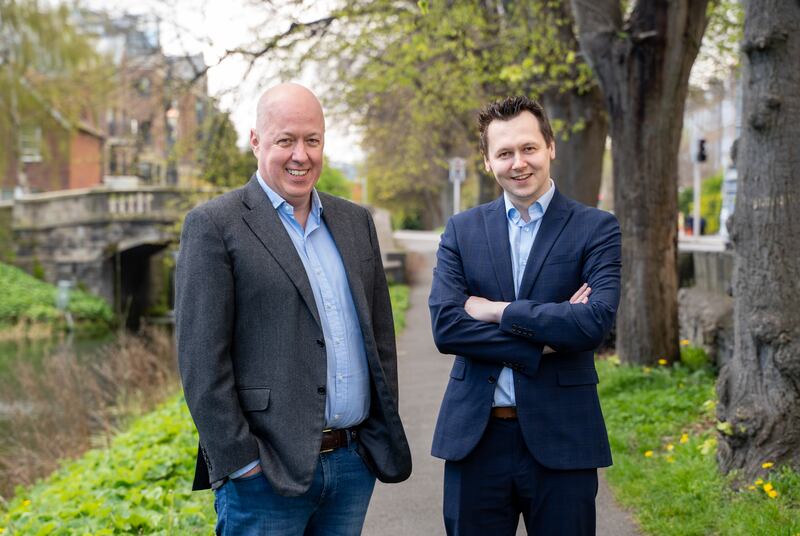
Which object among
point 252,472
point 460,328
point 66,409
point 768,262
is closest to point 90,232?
point 66,409

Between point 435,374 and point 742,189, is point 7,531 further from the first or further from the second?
point 435,374

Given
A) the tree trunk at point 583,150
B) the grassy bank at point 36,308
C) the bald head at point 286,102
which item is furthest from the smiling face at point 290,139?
the grassy bank at point 36,308

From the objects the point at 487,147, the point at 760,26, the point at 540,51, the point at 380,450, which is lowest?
the point at 380,450

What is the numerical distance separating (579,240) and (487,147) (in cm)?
46

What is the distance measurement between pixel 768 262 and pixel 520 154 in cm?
284

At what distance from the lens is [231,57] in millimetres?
12609

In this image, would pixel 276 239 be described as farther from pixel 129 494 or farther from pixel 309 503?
pixel 129 494

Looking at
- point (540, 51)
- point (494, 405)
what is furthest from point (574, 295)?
point (540, 51)

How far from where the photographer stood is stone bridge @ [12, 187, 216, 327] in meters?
33.7

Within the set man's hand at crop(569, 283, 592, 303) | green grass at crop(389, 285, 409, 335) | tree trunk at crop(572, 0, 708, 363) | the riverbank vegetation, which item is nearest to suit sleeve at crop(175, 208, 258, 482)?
man's hand at crop(569, 283, 592, 303)

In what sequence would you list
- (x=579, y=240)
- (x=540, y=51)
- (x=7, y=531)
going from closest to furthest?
(x=579, y=240) → (x=7, y=531) → (x=540, y=51)

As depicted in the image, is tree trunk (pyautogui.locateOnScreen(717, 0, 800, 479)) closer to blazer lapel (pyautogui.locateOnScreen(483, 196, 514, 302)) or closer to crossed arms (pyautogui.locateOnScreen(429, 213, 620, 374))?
crossed arms (pyautogui.locateOnScreen(429, 213, 620, 374))

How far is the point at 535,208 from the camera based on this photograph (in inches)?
129

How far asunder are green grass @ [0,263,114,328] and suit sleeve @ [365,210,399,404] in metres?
27.2
